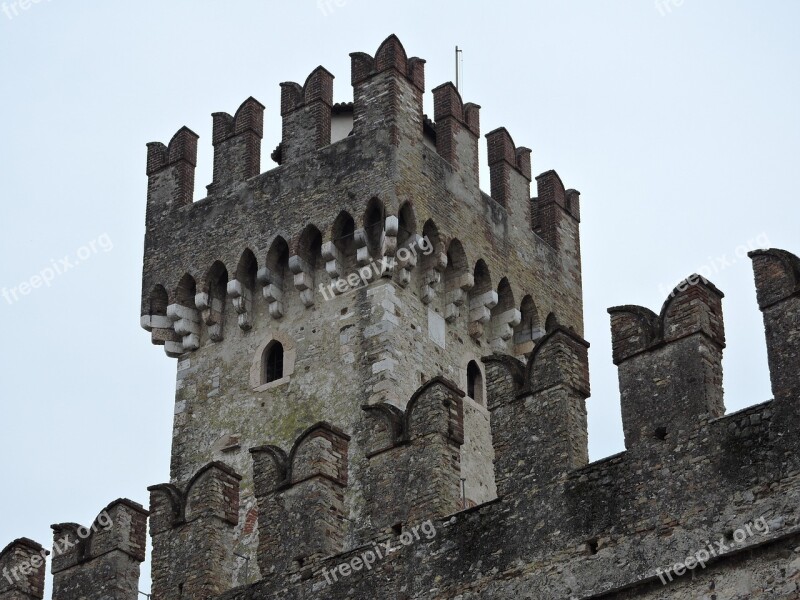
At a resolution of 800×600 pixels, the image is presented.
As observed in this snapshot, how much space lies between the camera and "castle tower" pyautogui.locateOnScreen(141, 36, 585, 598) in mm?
23047

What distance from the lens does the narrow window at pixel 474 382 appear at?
24.1 m

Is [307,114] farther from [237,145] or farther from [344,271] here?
[344,271]

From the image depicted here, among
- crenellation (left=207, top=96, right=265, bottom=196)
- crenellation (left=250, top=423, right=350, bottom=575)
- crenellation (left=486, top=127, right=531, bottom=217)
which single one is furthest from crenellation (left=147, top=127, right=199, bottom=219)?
crenellation (left=250, top=423, right=350, bottom=575)

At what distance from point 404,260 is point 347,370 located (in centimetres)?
167

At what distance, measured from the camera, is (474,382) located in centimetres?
2430

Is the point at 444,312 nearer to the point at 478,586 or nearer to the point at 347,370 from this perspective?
the point at 347,370

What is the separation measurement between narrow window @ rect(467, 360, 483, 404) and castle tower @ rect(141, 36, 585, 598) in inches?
1.0

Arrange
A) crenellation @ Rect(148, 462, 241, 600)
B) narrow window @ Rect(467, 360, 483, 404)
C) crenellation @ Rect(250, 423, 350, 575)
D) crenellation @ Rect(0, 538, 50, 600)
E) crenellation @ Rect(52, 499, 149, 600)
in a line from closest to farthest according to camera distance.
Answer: crenellation @ Rect(250, 423, 350, 575)
crenellation @ Rect(148, 462, 241, 600)
crenellation @ Rect(52, 499, 149, 600)
crenellation @ Rect(0, 538, 50, 600)
narrow window @ Rect(467, 360, 483, 404)

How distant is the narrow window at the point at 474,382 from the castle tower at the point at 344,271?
1.0 inches

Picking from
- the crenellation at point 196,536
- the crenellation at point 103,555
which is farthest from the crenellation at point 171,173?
the crenellation at point 196,536

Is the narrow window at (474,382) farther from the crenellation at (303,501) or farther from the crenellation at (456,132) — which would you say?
the crenellation at (303,501)

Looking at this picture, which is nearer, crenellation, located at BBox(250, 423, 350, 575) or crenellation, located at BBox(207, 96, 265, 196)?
crenellation, located at BBox(250, 423, 350, 575)

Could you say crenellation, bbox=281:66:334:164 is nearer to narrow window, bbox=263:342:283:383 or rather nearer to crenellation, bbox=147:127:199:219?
crenellation, bbox=147:127:199:219

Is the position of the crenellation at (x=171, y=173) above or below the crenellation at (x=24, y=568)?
above
